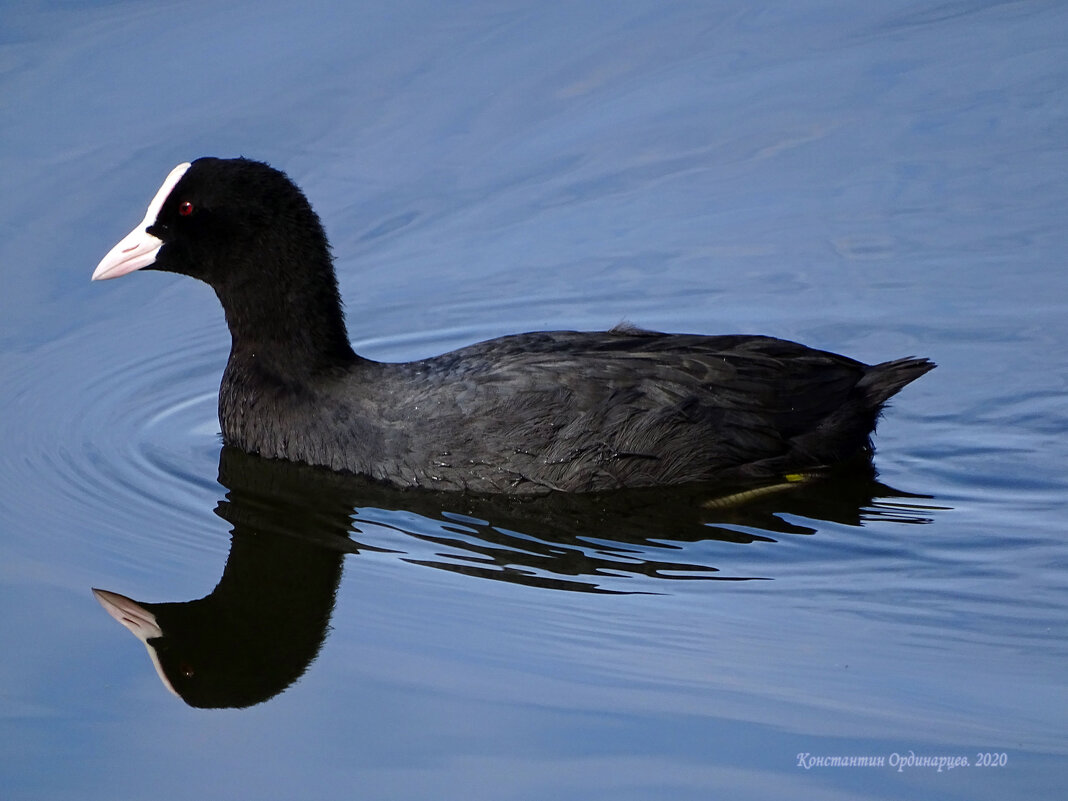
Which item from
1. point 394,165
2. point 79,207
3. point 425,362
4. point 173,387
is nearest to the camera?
point 425,362

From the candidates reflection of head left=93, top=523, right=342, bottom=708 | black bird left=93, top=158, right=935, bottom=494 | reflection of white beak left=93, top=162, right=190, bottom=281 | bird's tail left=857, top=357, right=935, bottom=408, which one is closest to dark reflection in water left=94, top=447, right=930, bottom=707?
reflection of head left=93, top=523, right=342, bottom=708

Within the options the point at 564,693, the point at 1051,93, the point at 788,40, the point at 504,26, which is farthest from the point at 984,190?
the point at 564,693

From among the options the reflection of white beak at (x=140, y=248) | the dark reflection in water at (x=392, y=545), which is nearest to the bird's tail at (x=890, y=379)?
the dark reflection in water at (x=392, y=545)

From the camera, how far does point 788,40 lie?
1074 centimetres

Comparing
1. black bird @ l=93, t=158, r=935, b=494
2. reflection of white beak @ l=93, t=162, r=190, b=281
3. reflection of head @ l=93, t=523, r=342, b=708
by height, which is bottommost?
reflection of head @ l=93, t=523, r=342, b=708

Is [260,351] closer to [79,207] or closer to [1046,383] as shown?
[79,207]

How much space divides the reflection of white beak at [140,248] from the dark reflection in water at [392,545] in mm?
935

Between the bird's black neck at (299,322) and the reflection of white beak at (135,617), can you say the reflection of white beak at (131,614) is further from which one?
the bird's black neck at (299,322)

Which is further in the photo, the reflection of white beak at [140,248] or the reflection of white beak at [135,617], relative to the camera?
the reflection of white beak at [140,248]

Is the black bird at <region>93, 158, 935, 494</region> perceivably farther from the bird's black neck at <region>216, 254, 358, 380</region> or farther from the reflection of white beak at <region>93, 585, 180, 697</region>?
the reflection of white beak at <region>93, 585, 180, 697</region>

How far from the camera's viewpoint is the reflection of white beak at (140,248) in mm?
7066

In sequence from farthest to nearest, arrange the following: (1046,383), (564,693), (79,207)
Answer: (79,207), (1046,383), (564,693)

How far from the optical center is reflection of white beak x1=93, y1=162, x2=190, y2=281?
23.2 ft

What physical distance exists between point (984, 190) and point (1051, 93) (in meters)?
1.28
